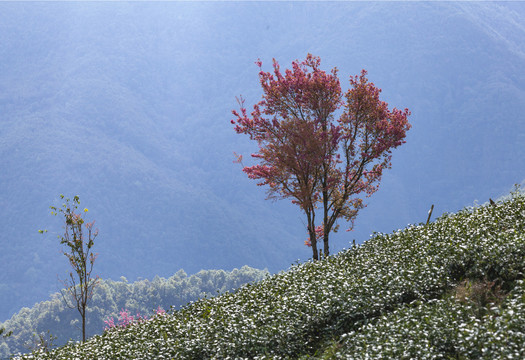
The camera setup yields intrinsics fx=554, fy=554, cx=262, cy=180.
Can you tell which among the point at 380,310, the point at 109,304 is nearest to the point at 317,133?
the point at 380,310

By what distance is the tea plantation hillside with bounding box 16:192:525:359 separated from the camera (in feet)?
26.9

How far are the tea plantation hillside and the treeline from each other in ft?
404

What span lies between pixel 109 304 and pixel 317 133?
141 m

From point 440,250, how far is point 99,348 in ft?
26.7

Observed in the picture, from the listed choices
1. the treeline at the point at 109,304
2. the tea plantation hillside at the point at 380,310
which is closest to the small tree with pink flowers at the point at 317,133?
Answer: the tea plantation hillside at the point at 380,310

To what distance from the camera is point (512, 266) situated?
34.0 ft

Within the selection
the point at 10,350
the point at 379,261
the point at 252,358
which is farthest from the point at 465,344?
the point at 10,350

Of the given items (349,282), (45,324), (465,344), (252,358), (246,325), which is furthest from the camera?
(45,324)

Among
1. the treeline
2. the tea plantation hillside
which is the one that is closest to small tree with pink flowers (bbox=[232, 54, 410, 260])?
the tea plantation hillside

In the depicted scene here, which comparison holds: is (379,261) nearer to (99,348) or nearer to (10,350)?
(99,348)

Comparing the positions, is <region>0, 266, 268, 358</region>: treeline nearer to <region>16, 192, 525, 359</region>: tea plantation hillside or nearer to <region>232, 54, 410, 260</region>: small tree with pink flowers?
<region>232, 54, 410, 260</region>: small tree with pink flowers

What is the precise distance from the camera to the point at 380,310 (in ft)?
34.4

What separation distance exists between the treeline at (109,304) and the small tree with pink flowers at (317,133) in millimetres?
117714

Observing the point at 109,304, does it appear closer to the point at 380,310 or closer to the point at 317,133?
the point at 317,133
